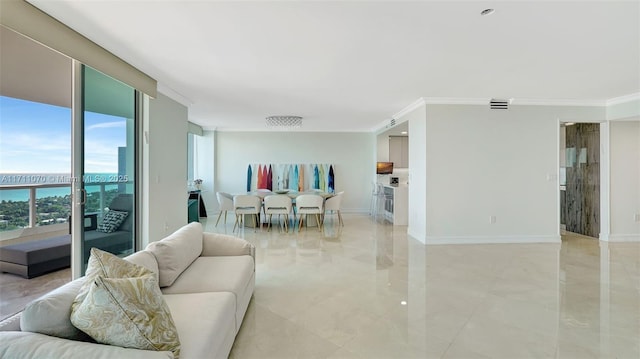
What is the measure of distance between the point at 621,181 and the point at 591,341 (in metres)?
4.69

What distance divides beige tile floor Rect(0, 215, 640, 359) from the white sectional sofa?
1.36ft

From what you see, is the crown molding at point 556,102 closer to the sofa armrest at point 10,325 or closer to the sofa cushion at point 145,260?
the sofa cushion at point 145,260

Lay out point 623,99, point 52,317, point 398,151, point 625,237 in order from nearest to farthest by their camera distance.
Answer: point 52,317 → point 623,99 → point 625,237 → point 398,151

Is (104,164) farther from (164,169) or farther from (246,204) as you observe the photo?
(246,204)

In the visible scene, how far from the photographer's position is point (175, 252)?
2.27 meters

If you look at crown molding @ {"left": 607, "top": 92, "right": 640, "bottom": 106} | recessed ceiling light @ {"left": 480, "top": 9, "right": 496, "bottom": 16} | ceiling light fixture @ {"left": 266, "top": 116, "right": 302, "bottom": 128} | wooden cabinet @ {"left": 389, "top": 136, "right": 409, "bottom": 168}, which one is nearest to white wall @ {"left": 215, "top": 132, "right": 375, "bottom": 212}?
wooden cabinet @ {"left": 389, "top": 136, "right": 409, "bottom": 168}

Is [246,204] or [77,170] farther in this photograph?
[246,204]

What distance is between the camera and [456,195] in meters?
5.02

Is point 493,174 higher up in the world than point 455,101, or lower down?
lower down

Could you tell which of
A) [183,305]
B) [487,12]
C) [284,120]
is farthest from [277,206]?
[487,12]

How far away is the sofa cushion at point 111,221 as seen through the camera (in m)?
3.35

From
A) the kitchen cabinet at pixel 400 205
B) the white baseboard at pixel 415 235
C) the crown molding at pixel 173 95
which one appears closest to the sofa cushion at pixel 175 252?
the crown molding at pixel 173 95

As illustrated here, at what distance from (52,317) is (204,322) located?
2.12 feet

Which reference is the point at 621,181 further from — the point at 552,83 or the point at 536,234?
the point at 552,83
